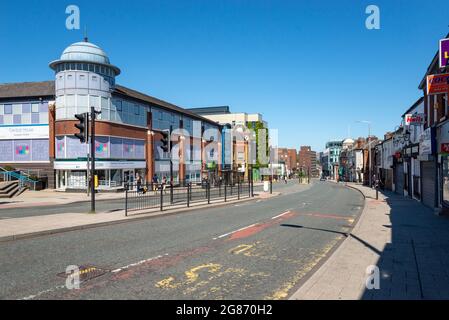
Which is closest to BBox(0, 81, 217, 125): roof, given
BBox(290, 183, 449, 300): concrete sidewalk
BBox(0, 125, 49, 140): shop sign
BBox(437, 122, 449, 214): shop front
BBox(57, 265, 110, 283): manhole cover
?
BBox(0, 125, 49, 140): shop sign

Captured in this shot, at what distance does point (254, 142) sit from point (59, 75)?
4846 centimetres

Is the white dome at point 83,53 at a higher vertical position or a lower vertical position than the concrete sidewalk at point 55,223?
higher

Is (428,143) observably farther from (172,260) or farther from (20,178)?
(20,178)

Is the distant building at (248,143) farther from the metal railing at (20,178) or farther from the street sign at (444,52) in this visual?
the street sign at (444,52)

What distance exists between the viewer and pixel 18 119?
122ft

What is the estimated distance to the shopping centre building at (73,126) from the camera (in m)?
34.0

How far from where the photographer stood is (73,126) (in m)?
34.0

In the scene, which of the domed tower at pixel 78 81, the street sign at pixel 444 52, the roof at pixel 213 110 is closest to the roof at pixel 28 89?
the domed tower at pixel 78 81

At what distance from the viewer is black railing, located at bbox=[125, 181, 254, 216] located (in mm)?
16875

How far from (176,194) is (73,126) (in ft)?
57.6

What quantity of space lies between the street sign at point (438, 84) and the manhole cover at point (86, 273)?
47.6 feet

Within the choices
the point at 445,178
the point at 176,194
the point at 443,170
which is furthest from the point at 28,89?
the point at 445,178

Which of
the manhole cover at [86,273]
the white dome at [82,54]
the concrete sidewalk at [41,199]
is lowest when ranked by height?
the concrete sidewalk at [41,199]
